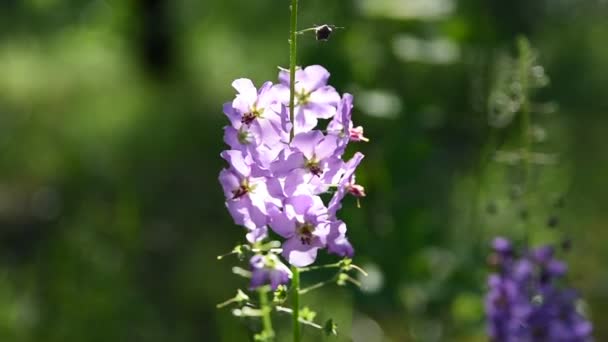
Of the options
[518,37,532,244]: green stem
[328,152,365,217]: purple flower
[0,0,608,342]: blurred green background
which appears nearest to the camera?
[328,152,365,217]: purple flower

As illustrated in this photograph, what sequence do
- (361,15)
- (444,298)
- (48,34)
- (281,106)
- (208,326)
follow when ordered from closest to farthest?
1. (281,106)
2. (444,298)
3. (361,15)
4. (208,326)
5. (48,34)

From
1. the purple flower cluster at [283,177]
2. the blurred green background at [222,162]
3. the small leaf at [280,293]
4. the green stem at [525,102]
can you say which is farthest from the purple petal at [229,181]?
the green stem at [525,102]

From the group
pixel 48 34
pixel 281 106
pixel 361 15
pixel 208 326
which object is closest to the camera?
pixel 281 106

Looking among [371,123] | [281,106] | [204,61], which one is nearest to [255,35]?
[204,61]

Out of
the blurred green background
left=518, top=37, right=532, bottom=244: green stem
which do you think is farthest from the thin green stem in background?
left=518, top=37, right=532, bottom=244: green stem

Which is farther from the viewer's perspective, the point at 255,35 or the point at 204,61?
the point at 204,61

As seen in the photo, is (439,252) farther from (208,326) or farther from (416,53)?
(208,326)

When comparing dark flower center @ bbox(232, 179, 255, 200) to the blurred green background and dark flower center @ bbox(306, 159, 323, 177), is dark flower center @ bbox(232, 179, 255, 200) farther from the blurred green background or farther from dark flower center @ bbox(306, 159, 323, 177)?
the blurred green background
